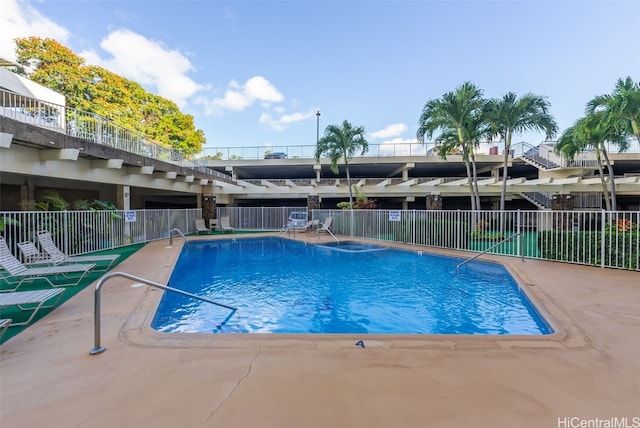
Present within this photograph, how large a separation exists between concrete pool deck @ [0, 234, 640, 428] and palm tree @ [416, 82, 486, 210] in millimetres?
10492

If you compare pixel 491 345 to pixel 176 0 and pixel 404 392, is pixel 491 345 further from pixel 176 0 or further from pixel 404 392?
pixel 176 0

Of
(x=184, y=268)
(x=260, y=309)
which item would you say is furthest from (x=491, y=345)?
(x=184, y=268)

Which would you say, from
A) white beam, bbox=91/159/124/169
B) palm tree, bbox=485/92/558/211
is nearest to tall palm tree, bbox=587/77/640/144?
palm tree, bbox=485/92/558/211

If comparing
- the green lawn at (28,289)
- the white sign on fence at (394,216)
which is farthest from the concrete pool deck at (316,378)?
the white sign on fence at (394,216)

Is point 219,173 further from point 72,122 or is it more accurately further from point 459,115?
point 459,115

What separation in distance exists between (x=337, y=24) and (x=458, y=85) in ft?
23.7

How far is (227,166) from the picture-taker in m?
26.8

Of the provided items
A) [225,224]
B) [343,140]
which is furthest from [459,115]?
[225,224]

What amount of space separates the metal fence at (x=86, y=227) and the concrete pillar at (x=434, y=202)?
606 inches

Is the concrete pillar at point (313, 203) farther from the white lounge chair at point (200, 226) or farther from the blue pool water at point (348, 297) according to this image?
the blue pool water at point (348, 297)

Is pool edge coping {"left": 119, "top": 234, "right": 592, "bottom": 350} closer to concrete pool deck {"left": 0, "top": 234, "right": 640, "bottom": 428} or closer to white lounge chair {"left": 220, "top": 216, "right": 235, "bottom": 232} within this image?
concrete pool deck {"left": 0, "top": 234, "right": 640, "bottom": 428}

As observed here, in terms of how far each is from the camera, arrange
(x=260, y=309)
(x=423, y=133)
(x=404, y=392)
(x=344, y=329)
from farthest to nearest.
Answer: (x=423, y=133), (x=260, y=309), (x=344, y=329), (x=404, y=392)

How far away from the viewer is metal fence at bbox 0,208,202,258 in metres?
8.60

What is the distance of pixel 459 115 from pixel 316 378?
13247 millimetres
